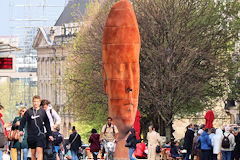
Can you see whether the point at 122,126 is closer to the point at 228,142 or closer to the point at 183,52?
the point at 228,142

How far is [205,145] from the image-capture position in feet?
93.3

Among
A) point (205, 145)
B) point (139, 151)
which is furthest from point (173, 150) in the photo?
point (205, 145)

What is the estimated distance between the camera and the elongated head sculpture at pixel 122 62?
30.1m

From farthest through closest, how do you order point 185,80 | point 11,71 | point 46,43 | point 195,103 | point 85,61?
point 46,43 < point 85,61 < point 195,103 < point 185,80 < point 11,71

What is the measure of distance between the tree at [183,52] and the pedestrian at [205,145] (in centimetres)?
1508

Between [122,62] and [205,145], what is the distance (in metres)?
4.61

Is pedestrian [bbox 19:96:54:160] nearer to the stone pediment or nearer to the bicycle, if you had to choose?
the bicycle

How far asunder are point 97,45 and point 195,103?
682cm

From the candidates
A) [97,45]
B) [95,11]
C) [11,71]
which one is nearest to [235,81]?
[97,45]

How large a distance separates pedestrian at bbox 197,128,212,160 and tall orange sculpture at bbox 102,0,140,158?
3.53m

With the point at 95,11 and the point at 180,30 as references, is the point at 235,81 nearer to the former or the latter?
the point at 180,30

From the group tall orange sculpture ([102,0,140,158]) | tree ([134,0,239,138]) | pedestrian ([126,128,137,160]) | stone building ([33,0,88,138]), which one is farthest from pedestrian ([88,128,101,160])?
stone building ([33,0,88,138])

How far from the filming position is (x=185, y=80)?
1752 inches

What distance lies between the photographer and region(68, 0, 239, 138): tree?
44375 mm
